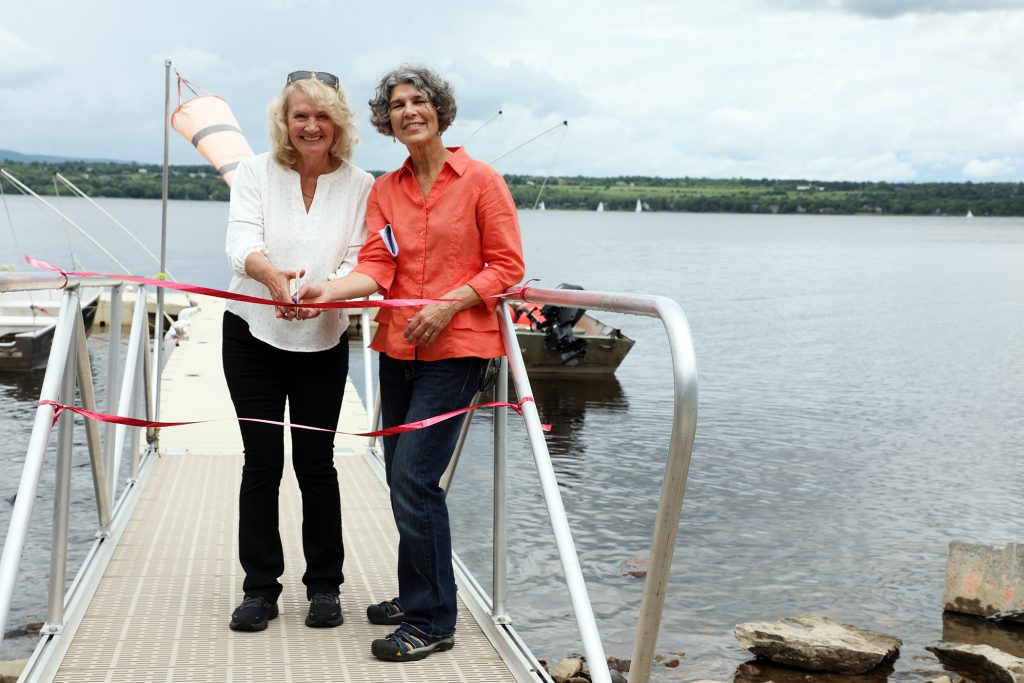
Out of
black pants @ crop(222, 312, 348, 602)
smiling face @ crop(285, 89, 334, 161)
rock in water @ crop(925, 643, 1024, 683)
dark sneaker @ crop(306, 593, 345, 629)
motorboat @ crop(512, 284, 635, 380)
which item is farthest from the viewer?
motorboat @ crop(512, 284, 635, 380)

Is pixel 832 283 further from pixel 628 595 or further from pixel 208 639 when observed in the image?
pixel 208 639

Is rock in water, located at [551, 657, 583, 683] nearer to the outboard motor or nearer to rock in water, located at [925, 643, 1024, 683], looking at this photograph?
rock in water, located at [925, 643, 1024, 683]

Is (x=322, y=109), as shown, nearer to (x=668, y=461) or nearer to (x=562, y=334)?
(x=668, y=461)

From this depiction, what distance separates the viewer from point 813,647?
7242mm

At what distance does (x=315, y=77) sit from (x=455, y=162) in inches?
23.0

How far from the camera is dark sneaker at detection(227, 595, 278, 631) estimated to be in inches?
150

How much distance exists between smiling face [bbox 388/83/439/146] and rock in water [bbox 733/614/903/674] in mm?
4957

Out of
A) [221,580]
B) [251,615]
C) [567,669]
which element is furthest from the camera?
[567,669]

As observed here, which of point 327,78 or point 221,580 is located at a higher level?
point 327,78

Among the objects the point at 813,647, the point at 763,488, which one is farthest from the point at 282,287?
the point at 763,488

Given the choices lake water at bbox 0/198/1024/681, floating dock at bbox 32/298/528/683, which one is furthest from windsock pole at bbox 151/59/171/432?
lake water at bbox 0/198/1024/681

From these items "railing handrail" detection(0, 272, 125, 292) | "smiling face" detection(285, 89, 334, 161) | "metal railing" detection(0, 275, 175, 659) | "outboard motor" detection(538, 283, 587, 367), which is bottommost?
"outboard motor" detection(538, 283, 587, 367)

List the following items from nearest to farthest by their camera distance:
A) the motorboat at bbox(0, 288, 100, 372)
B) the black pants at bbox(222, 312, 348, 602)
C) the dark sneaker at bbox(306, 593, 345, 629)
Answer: the black pants at bbox(222, 312, 348, 602) → the dark sneaker at bbox(306, 593, 345, 629) → the motorboat at bbox(0, 288, 100, 372)

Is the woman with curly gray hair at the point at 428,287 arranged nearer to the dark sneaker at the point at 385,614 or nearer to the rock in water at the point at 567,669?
the dark sneaker at the point at 385,614
